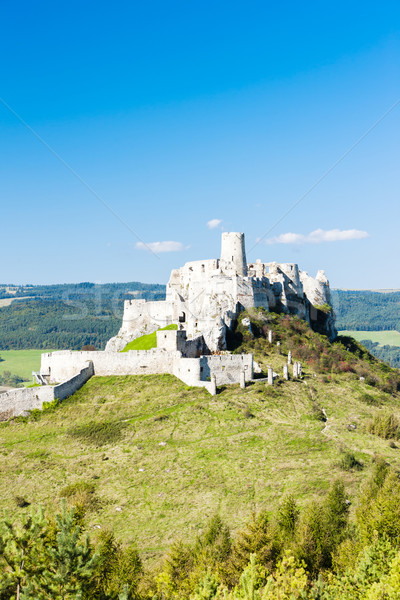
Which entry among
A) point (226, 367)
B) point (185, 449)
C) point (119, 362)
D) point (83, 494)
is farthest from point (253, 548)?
point (119, 362)

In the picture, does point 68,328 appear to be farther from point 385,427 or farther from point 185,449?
point 385,427

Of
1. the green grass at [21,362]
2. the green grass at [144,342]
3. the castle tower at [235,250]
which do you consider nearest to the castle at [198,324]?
the castle tower at [235,250]

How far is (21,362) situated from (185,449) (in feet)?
446

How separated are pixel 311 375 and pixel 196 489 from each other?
22.1 metres

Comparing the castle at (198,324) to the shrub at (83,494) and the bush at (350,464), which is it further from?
the shrub at (83,494)

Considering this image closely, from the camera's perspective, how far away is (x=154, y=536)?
24.2 metres

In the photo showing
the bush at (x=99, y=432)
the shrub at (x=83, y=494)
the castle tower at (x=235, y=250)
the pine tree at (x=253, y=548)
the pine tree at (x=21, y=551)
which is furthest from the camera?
the castle tower at (x=235, y=250)

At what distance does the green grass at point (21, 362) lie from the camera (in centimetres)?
14462

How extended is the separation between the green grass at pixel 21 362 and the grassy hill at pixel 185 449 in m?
105

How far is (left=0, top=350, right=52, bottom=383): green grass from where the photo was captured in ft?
474

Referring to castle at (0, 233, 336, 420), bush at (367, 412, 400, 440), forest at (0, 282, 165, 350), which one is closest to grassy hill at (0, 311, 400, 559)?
bush at (367, 412, 400, 440)

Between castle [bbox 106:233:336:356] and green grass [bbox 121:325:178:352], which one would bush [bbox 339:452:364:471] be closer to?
castle [bbox 106:233:336:356]

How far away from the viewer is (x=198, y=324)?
4991 centimetres

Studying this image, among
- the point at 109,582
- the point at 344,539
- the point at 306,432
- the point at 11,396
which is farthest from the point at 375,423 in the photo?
the point at 11,396
